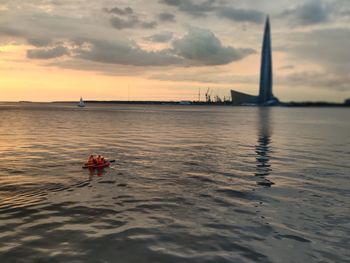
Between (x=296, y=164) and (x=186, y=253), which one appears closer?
(x=186, y=253)

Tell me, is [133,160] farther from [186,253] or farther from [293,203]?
[186,253]

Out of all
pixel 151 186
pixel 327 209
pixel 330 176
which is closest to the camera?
pixel 327 209

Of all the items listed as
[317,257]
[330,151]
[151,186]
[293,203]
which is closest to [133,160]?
[151,186]

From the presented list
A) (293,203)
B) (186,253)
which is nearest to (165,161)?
(293,203)

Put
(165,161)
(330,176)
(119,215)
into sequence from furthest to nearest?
(165,161)
(330,176)
(119,215)

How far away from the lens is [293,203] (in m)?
16.9

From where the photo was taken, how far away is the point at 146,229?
517 inches

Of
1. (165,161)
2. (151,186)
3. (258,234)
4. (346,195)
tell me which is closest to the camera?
(258,234)

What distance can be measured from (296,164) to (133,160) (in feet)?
46.9

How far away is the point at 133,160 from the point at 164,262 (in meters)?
19.7

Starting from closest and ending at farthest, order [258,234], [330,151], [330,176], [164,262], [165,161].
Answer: [164,262]
[258,234]
[330,176]
[165,161]
[330,151]

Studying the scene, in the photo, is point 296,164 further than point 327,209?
Yes

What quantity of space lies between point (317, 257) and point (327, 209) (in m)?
5.56

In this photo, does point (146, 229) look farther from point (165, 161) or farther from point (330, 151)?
point (330, 151)
